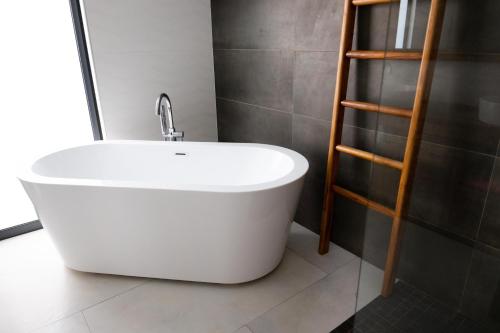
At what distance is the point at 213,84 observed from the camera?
3082 millimetres

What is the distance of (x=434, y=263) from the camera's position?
1.20 meters

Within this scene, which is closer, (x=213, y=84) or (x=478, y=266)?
(x=478, y=266)

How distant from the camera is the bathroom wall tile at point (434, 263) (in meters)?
1.17

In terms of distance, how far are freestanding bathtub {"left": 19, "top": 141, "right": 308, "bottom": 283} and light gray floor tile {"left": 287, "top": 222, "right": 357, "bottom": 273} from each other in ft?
0.96

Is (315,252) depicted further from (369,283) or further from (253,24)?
(253,24)

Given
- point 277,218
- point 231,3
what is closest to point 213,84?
point 231,3

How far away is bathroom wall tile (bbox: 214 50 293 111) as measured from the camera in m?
2.37

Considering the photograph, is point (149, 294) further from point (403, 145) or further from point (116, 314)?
point (403, 145)

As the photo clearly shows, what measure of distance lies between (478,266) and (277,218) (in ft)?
3.01

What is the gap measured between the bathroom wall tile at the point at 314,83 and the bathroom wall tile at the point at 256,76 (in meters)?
0.07

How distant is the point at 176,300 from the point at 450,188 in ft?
4.71

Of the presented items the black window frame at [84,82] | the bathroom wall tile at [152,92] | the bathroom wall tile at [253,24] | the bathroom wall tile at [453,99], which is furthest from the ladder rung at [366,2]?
the black window frame at [84,82]

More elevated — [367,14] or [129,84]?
[367,14]

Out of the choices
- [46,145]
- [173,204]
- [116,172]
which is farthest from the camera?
[46,145]
